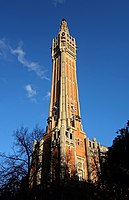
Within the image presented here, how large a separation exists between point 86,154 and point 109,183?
70.5ft

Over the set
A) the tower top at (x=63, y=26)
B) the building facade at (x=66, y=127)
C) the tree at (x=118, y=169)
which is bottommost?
the tree at (x=118, y=169)

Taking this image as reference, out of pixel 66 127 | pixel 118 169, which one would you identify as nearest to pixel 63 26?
pixel 66 127

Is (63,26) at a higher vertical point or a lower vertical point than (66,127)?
higher

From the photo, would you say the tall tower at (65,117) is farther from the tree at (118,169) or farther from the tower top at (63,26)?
the tree at (118,169)

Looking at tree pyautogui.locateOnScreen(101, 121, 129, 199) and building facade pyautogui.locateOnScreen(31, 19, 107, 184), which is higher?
building facade pyautogui.locateOnScreen(31, 19, 107, 184)

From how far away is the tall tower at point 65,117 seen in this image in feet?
127

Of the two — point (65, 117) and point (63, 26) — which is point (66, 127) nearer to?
point (65, 117)

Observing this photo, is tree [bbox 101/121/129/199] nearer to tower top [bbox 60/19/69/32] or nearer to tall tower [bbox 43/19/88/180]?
tall tower [bbox 43/19/88/180]

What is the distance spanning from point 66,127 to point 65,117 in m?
2.98

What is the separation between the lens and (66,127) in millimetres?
45219

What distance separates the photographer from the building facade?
38188mm

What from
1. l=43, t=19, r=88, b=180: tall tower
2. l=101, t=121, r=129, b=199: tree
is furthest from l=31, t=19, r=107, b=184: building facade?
l=101, t=121, r=129, b=199: tree

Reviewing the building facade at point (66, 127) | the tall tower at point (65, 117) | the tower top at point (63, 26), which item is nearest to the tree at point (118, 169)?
the building facade at point (66, 127)

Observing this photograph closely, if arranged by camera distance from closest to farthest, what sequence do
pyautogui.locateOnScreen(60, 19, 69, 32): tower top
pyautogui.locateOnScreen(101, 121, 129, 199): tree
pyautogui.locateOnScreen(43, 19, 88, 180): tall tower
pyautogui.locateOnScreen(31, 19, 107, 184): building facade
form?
pyautogui.locateOnScreen(101, 121, 129, 199): tree → pyautogui.locateOnScreen(31, 19, 107, 184): building facade → pyautogui.locateOnScreen(43, 19, 88, 180): tall tower → pyautogui.locateOnScreen(60, 19, 69, 32): tower top
